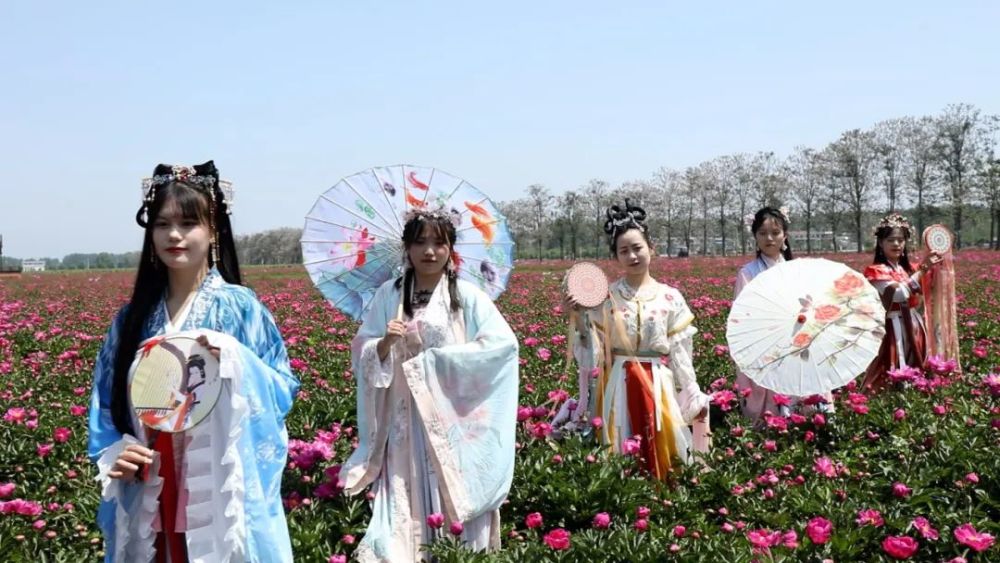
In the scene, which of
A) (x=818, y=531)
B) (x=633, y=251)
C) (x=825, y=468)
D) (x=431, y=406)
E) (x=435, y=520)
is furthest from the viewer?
(x=633, y=251)

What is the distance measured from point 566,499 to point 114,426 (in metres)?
2.15

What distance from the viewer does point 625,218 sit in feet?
14.9

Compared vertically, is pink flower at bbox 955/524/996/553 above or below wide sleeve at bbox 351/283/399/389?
below

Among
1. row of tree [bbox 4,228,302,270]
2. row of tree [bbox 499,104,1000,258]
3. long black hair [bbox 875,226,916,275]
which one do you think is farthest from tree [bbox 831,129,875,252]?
row of tree [bbox 4,228,302,270]

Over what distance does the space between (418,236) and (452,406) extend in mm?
758

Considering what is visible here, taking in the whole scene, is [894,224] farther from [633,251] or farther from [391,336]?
[391,336]

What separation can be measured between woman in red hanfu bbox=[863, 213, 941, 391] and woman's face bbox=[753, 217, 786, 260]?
1264mm

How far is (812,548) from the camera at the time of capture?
10.6ft

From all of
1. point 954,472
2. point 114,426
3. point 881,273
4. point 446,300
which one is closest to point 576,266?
point 446,300

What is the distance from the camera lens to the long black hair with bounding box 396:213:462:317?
357cm

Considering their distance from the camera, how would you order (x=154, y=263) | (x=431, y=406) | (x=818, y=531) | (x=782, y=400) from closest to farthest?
(x=154, y=263) < (x=818, y=531) < (x=431, y=406) < (x=782, y=400)

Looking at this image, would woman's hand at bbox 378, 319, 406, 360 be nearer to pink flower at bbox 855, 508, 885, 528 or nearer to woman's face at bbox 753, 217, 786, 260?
pink flower at bbox 855, 508, 885, 528

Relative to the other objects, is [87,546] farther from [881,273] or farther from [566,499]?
[881,273]

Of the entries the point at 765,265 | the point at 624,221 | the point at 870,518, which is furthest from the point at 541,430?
the point at 765,265
